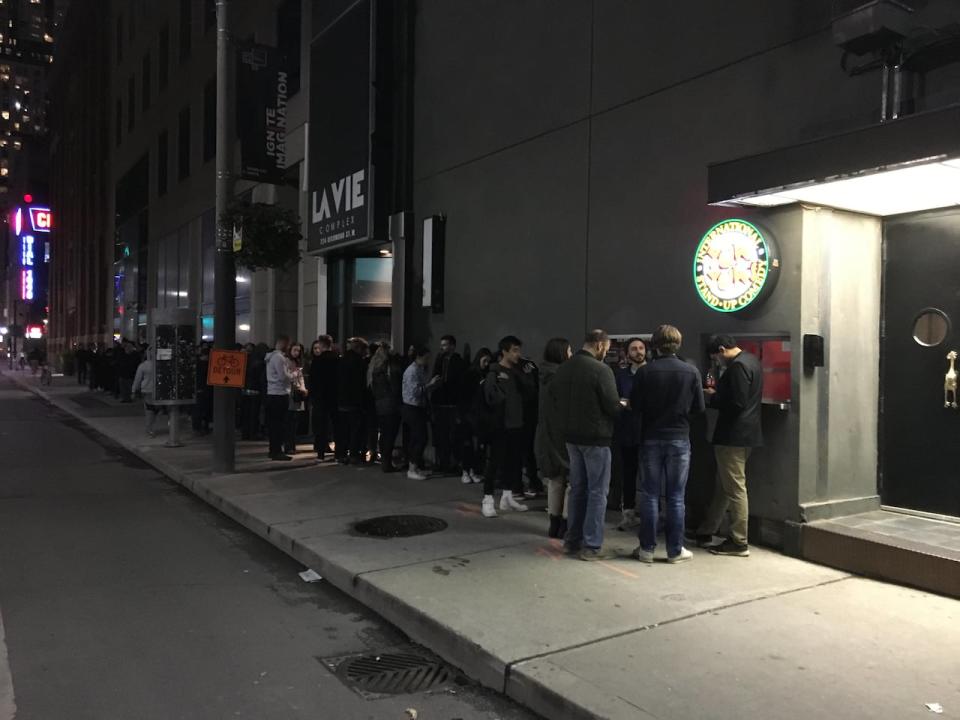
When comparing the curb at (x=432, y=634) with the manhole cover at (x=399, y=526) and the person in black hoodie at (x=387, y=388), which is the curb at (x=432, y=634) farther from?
the person in black hoodie at (x=387, y=388)

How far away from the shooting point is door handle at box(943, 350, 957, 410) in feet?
19.9

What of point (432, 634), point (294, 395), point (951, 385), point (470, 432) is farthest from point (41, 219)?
point (951, 385)

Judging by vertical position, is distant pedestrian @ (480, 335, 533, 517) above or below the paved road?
above

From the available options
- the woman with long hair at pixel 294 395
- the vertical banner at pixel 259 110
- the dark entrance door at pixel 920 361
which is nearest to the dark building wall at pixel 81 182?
the woman with long hair at pixel 294 395

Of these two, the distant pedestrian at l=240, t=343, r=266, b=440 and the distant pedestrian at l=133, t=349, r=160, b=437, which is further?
the distant pedestrian at l=133, t=349, r=160, b=437

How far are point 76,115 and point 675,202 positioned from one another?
5281 centimetres

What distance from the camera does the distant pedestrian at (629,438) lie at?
291 inches

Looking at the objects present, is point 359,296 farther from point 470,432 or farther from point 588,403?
point 588,403

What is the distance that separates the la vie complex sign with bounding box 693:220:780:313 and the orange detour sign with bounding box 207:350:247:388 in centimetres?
626

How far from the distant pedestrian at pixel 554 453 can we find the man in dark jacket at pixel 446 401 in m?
2.77

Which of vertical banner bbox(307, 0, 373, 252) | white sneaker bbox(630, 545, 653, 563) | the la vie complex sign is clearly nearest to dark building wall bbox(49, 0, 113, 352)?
vertical banner bbox(307, 0, 373, 252)

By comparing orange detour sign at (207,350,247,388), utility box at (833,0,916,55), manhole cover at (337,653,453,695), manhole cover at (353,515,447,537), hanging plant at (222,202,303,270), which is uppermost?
utility box at (833,0,916,55)

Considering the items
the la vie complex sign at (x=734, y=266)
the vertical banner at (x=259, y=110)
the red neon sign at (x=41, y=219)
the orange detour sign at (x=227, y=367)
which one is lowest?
the orange detour sign at (x=227, y=367)

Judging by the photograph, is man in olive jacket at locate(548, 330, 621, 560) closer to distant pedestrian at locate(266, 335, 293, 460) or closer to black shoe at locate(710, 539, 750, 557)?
black shoe at locate(710, 539, 750, 557)
